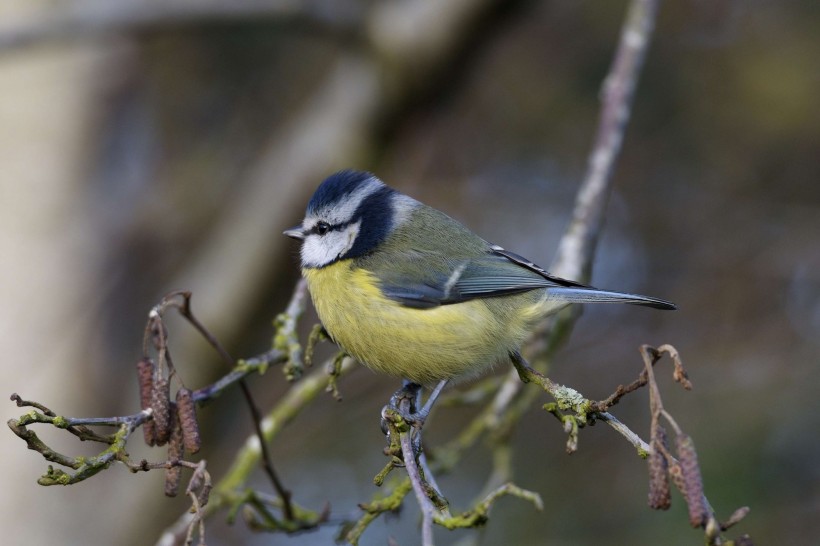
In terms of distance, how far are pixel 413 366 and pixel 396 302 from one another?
0.23m

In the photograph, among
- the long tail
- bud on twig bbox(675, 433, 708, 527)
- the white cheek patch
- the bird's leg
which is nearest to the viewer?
bud on twig bbox(675, 433, 708, 527)

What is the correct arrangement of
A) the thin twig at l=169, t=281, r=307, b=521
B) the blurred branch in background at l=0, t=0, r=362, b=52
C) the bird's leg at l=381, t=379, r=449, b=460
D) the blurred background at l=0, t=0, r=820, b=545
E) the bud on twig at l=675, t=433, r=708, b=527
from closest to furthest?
the bud on twig at l=675, t=433, r=708, b=527 < the thin twig at l=169, t=281, r=307, b=521 < the bird's leg at l=381, t=379, r=449, b=460 < the blurred branch in background at l=0, t=0, r=362, b=52 < the blurred background at l=0, t=0, r=820, b=545

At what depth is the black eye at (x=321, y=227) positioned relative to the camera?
295 centimetres

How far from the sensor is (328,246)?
2910 mm

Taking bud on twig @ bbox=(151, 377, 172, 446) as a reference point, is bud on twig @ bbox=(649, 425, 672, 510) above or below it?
below

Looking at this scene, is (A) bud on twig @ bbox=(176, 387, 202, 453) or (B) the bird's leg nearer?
(A) bud on twig @ bbox=(176, 387, 202, 453)

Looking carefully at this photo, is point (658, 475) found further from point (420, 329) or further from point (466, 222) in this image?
point (466, 222)

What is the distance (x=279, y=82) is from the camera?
6.78 meters

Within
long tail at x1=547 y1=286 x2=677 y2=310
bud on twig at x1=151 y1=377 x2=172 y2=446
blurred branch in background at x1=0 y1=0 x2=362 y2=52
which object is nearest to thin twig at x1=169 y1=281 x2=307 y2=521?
bud on twig at x1=151 y1=377 x2=172 y2=446

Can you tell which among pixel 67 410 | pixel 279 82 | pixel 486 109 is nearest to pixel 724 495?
pixel 486 109

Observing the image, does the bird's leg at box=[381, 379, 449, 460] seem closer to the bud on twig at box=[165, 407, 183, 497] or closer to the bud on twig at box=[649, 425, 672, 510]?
the bud on twig at box=[165, 407, 183, 497]

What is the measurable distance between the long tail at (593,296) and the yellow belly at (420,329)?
84 millimetres

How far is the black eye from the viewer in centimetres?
295

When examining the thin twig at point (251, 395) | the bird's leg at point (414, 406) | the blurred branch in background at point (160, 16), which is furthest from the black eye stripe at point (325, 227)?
the blurred branch in background at point (160, 16)
